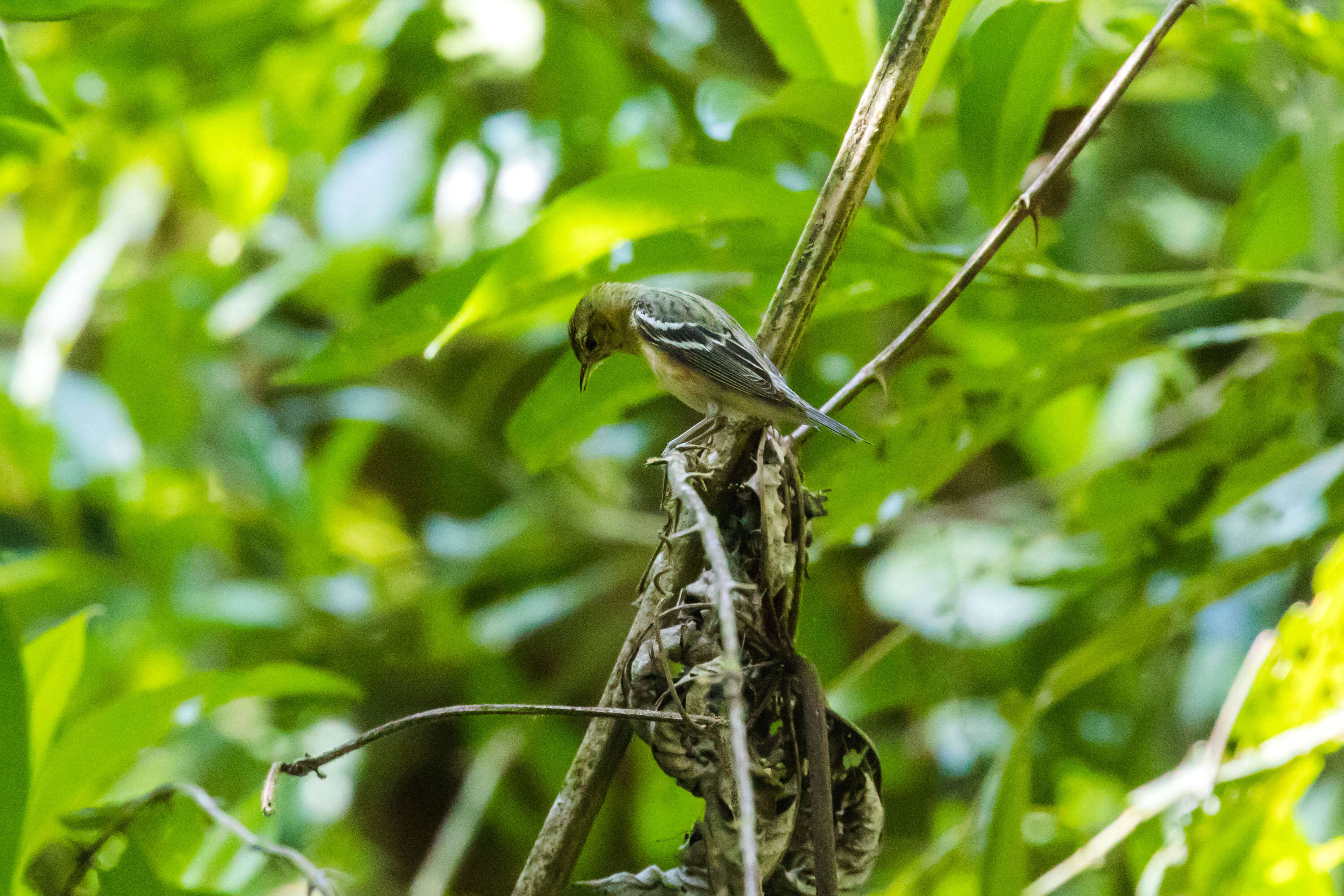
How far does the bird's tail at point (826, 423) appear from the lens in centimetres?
98

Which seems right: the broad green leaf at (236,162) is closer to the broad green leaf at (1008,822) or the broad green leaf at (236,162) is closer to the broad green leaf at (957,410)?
the broad green leaf at (957,410)

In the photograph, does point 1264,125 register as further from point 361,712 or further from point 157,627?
point 157,627

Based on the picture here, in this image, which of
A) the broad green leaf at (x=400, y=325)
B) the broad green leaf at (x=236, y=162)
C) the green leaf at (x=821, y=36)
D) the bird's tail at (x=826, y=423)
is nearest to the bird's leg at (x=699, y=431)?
the bird's tail at (x=826, y=423)

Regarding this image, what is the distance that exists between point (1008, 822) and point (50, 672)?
112 centimetres

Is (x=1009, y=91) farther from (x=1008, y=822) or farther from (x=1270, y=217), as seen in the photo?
(x=1008, y=822)

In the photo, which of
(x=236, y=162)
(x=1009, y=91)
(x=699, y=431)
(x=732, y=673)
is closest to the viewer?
(x=732, y=673)

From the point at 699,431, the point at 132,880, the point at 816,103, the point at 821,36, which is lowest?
the point at 132,880

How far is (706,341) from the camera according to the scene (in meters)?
1.19

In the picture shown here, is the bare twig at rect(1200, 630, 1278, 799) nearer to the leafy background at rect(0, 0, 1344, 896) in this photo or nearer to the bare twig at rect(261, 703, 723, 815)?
the leafy background at rect(0, 0, 1344, 896)

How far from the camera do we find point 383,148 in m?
2.67

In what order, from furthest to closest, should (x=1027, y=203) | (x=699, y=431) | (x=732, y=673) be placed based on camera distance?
(x=699, y=431)
(x=1027, y=203)
(x=732, y=673)

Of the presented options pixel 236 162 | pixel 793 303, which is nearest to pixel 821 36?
pixel 793 303

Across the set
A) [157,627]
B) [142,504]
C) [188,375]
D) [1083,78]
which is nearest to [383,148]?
[188,375]

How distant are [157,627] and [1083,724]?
1976 mm
